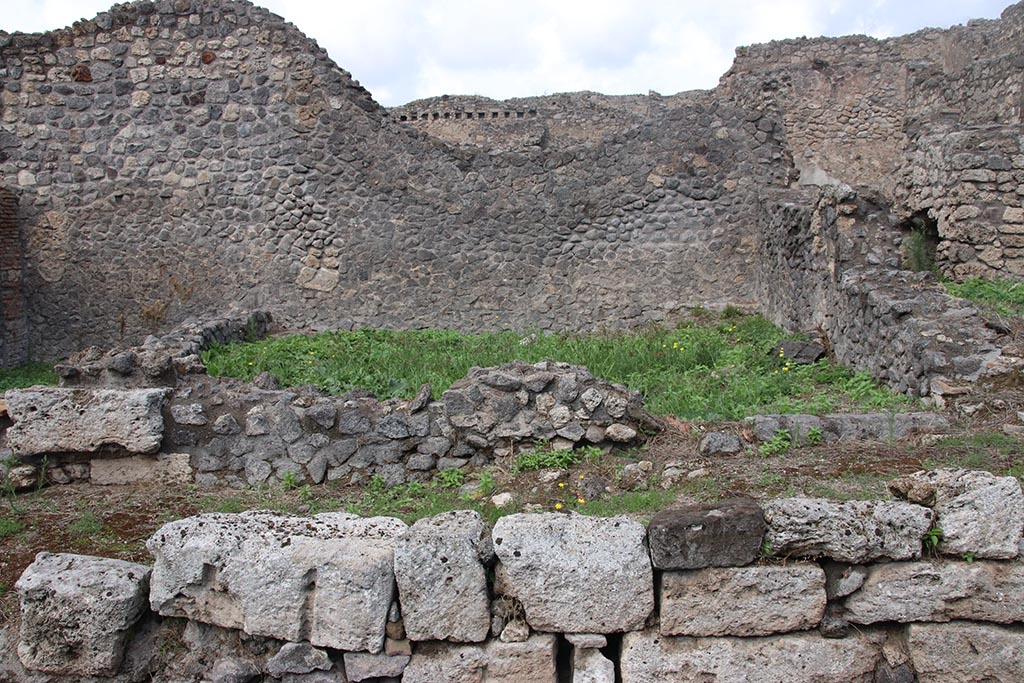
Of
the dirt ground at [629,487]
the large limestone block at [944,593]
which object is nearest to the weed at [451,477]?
the dirt ground at [629,487]

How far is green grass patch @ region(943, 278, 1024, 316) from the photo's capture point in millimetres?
7566

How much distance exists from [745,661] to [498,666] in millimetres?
965

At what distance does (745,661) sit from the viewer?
3.31 metres

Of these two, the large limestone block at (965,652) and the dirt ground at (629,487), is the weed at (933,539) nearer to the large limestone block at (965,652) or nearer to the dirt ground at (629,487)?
the large limestone block at (965,652)

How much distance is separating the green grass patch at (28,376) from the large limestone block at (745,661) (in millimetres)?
9318

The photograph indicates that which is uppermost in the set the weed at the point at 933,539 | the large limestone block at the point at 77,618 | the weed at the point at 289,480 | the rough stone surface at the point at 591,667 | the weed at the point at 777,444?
the weed at the point at 777,444

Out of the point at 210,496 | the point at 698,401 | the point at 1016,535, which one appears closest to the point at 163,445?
the point at 210,496

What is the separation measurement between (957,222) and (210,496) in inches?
316

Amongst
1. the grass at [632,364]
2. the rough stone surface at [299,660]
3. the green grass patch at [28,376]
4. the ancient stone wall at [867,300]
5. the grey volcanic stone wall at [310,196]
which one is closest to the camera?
the rough stone surface at [299,660]

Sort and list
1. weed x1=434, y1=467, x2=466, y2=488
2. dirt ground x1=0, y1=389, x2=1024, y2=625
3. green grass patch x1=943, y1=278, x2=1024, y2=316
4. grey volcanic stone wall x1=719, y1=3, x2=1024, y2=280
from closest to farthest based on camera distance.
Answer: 1. dirt ground x1=0, y1=389, x2=1024, y2=625
2. weed x1=434, y1=467, x2=466, y2=488
3. green grass patch x1=943, y1=278, x2=1024, y2=316
4. grey volcanic stone wall x1=719, y1=3, x2=1024, y2=280

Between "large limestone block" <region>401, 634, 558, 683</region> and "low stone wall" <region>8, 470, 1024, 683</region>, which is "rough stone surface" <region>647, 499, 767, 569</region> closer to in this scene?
"low stone wall" <region>8, 470, 1024, 683</region>

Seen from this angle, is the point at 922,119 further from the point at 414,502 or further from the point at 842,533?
the point at 842,533

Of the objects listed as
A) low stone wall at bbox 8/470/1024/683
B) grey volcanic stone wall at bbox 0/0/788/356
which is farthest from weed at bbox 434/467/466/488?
grey volcanic stone wall at bbox 0/0/788/356

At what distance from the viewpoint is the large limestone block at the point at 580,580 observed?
130 inches
